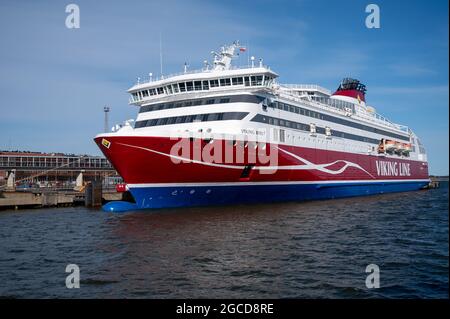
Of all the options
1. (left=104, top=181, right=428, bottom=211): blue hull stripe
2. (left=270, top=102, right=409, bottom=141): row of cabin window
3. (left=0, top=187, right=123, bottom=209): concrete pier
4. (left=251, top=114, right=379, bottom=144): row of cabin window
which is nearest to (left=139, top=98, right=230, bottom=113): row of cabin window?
(left=251, top=114, right=379, bottom=144): row of cabin window

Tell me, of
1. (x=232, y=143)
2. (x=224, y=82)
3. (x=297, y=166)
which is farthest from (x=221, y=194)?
(x=224, y=82)

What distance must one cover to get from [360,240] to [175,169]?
10715 millimetres

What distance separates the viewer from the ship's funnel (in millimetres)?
49562

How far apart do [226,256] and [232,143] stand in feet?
39.1

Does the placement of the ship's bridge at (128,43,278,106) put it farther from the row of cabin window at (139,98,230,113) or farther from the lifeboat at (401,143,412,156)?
the lifeboat at (401,143,412,156)

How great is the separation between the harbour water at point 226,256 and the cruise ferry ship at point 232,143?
2436 millimetres

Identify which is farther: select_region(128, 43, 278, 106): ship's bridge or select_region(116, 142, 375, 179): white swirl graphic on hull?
select_region(128, 43, 278, 106): ship's bridge

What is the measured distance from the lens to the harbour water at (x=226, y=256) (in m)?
9.65

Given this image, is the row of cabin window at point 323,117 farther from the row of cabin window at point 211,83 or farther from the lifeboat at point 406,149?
the lifeboat at point 406,149

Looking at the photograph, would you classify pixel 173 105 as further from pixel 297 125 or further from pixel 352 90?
pixel 352 90

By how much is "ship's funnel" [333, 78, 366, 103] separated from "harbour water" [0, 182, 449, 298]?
3088 cm

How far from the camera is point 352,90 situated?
49.8 meters

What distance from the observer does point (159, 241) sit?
14875mm
